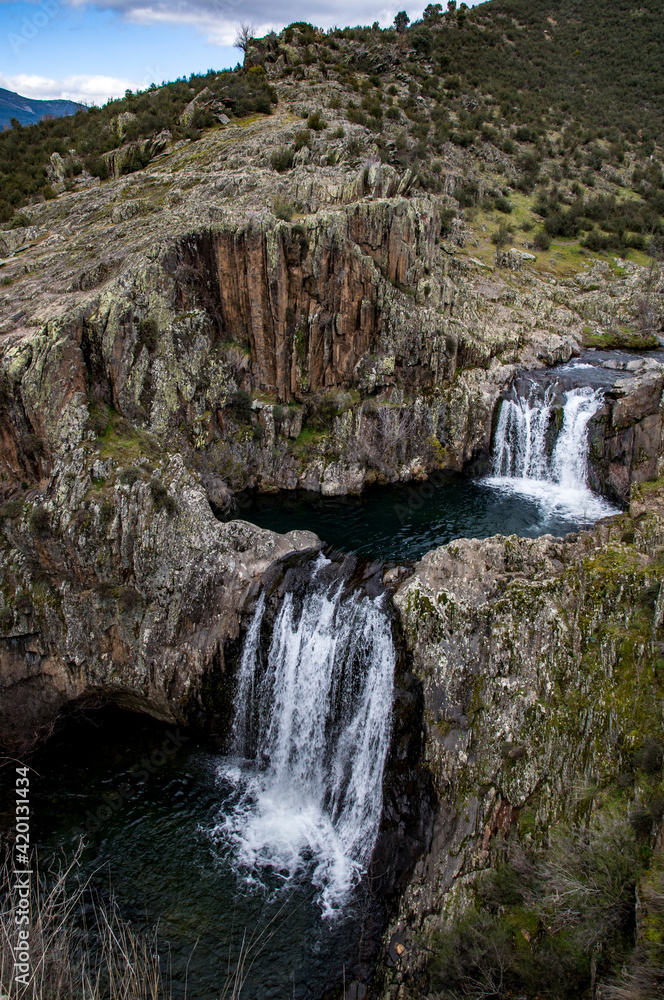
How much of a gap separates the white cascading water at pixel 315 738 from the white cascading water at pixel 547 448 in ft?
44.2

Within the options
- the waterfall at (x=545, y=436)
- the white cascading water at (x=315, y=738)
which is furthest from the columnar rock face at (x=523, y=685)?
the waterfall at (x=545, y=436)

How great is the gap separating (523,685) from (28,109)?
232 feet

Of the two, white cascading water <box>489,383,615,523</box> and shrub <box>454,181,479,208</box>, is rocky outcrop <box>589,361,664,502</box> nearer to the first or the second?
white cascading water <box>489,383,615,523</box>

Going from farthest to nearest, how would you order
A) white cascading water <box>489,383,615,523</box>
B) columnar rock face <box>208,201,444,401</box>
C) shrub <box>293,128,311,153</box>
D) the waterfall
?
shrub <box>293,128,311,153</box>, columnar rock face <box>208,201,444,401</box>, the waterfall, white cascading water <box>489,383,615,523</box>

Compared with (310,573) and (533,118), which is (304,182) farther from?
(533,118)

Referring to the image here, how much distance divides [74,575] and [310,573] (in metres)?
8.70

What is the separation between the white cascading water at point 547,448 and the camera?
1123 inches

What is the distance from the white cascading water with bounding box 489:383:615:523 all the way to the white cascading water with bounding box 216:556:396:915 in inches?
531

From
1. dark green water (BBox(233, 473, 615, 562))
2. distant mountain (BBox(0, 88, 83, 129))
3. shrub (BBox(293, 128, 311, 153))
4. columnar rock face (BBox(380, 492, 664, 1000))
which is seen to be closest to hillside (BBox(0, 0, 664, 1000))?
columnar rock face (BBox(380, 492, 664, 1000))

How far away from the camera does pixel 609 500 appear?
27234 millimetres

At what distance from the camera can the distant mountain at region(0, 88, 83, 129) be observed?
2128 inches

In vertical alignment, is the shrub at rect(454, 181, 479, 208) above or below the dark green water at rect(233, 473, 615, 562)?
above

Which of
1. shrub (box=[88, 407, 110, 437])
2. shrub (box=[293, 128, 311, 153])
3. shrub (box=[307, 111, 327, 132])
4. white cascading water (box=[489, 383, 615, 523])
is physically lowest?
shrub (box=[88, 407, 110, 437])

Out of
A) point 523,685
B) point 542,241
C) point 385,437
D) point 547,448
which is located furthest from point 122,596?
point 542,241
